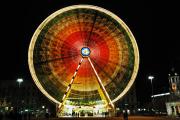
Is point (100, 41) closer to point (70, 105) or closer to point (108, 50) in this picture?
point (108, 50)

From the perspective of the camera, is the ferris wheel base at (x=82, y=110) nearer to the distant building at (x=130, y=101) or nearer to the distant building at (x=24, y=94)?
the distant building at (x=24, y=94)

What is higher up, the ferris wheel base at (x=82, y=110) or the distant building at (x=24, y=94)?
the distant building at (x=24, y=94)

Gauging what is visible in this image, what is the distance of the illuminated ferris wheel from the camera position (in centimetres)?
3703

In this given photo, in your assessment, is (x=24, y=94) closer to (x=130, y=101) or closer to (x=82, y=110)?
(x=130, y=101)

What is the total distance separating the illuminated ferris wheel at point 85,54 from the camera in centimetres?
3703

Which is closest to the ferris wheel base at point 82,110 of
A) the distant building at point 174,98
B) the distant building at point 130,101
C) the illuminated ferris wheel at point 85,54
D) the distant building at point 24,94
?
the illuminated ferris wheel at point 85,54

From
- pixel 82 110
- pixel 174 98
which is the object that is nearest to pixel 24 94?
pixel 82 110

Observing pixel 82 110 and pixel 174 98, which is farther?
pixel 174 98

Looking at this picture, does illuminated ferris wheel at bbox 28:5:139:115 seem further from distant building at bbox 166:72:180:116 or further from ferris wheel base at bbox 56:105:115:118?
distant building at bbox 166:72:180:116

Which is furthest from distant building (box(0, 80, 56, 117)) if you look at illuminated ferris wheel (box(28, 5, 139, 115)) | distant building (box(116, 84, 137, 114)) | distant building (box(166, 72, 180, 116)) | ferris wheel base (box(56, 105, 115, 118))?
illuminated ferris wheel (box(28, 5, 139, 115))

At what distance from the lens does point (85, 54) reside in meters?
38.0

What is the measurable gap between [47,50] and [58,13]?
5.17m

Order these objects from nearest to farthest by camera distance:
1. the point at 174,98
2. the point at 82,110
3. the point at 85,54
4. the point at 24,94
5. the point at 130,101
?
the point at 85,54 → the point at 82,110 → the point at 174,98 → the point at 24,94 → the point at 130,101

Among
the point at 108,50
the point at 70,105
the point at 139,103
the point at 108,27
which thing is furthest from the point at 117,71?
the point at 139,103
